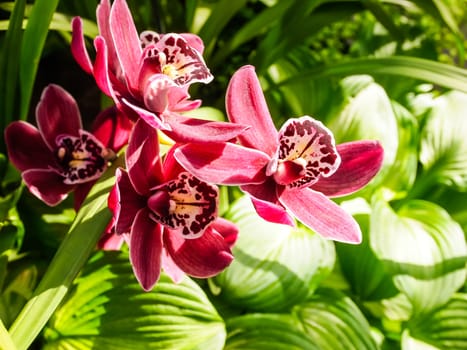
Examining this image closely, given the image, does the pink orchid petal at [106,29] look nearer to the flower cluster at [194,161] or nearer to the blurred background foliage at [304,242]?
the flower cluster at [194,161]

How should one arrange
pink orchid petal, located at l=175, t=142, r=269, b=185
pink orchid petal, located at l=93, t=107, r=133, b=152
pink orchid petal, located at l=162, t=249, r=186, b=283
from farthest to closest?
pink orchid petal, located at l=93, t=107, r=133, b=152
pink orchid petal, located at l=162, t=249, r=186, b=283
pink orchid petal, located at l=175, t=142, r=269, b=185

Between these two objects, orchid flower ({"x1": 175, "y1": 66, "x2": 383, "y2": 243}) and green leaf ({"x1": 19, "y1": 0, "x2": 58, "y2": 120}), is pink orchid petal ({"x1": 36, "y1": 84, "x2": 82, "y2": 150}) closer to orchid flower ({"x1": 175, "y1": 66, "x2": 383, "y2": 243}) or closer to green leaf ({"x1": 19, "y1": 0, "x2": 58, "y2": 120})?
green leaf ({"x1": 19, "y1": 0, "x2": 58, "y2": 120})

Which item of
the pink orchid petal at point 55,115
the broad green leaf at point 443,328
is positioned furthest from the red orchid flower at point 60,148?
the broad green leaf at point 443,328

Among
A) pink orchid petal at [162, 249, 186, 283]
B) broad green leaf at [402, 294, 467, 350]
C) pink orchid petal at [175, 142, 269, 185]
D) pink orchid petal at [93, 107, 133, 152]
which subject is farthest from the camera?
broad green leaf at [402, 294, 467, 350]

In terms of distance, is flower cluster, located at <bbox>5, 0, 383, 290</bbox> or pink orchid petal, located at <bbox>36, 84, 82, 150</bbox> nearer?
flower cluster, located at <bbox>5, 0, 383, 290</bbox>

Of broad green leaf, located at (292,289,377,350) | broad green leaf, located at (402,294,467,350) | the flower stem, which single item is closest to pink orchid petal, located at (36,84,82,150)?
the flower stem

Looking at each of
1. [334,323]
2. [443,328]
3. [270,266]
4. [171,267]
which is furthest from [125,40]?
[443,328]

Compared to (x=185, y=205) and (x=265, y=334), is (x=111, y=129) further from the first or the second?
(x=265, y=334)

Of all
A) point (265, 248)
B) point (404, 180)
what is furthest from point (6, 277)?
point (404, 180)
